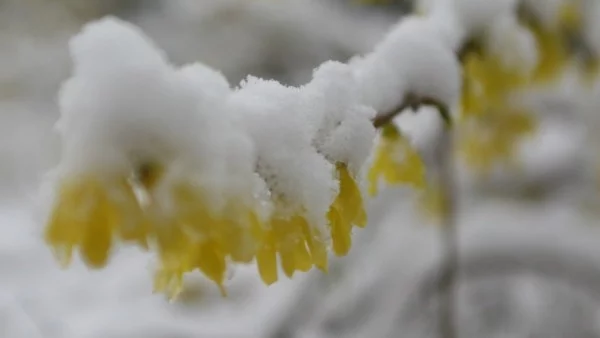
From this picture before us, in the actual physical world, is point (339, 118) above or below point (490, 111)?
below

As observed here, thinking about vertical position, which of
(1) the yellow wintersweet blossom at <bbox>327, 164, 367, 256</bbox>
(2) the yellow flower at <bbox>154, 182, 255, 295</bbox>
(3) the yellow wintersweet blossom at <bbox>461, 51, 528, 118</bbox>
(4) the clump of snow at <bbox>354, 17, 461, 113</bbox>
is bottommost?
(2) the yellow flower at <bbox>154, 182, 255, 295</bbox>

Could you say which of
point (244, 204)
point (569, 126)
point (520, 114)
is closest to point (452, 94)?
point (244, 204)

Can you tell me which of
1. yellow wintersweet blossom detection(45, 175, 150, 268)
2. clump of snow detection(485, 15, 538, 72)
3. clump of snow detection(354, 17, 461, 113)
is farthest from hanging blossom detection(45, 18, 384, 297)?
clump of snow detection(485, 15, 538, 72)

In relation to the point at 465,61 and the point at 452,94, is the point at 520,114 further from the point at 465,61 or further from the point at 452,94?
the point at 452,94

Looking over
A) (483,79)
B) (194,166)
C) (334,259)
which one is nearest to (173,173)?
(194,166)

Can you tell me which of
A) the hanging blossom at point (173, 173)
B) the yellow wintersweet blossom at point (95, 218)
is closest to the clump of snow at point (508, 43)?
the hanging blossom at point (173, 173)

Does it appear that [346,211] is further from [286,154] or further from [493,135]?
[493,135]

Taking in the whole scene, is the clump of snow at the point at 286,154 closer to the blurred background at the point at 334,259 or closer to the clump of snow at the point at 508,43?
the clump of snow at the point at 508,43

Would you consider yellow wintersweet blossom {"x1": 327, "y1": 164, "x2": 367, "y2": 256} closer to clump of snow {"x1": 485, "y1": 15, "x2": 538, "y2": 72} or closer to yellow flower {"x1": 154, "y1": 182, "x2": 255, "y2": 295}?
yellow flower {"x1": 154, "y1": 182, "x2": 255, "y2": 295}

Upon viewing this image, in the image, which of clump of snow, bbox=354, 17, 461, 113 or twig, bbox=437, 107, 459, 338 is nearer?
clump of snow, bbox=354, 17, 461, 113
